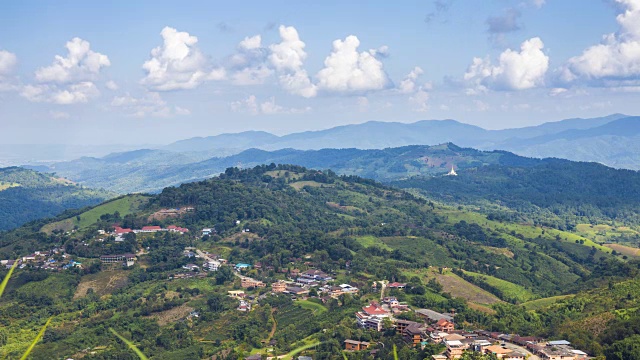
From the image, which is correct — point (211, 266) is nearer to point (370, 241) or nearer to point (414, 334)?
point (370, 241)

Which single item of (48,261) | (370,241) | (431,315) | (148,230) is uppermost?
(148,230)

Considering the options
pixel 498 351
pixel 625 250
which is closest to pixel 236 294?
pixel 498 351

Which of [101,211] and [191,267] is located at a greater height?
[101,211]

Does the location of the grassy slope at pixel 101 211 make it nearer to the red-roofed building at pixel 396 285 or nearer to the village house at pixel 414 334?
the red-roofed building at pixel 396 285

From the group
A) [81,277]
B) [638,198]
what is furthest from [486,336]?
[638,198]

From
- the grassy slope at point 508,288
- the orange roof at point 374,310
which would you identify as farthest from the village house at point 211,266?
the grassy slope at point 508,288

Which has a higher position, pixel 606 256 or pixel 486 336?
pixel 486 336

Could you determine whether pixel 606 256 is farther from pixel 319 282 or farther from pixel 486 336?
pixel 486 336

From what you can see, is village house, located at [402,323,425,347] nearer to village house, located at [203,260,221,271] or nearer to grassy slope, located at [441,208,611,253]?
village house, located at [203,260,221,271]

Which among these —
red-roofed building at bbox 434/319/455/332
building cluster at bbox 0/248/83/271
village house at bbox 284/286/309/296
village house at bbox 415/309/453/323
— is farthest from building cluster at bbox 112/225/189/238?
red-roofed building at bbox 434/319/455/332
